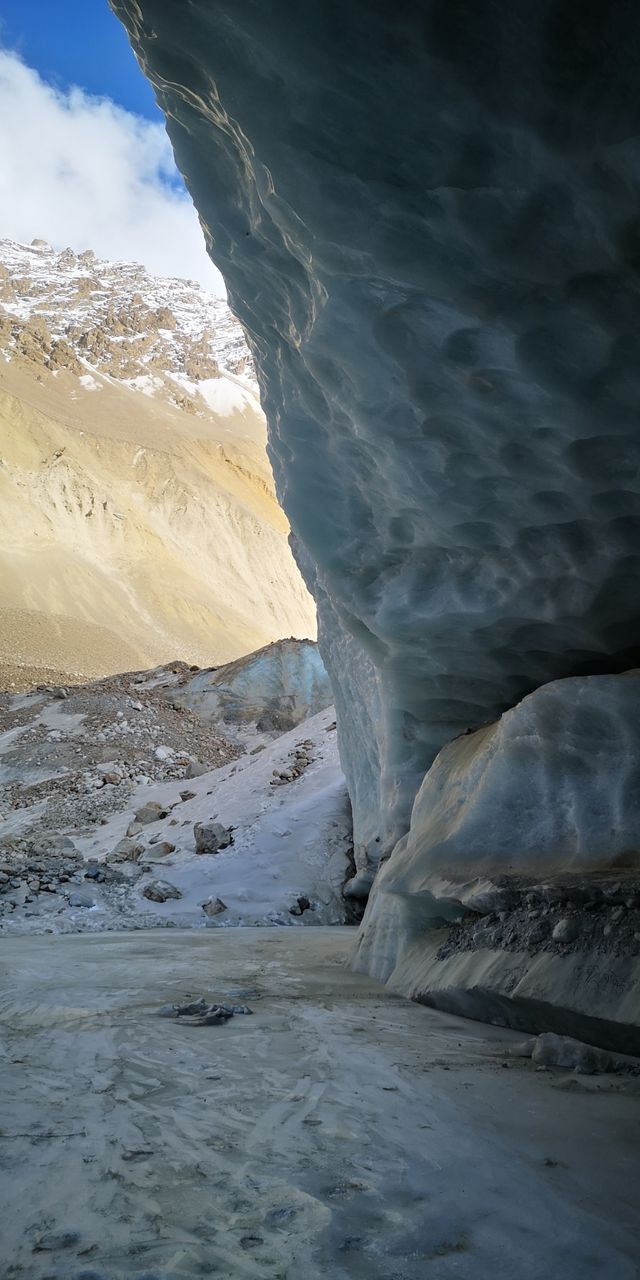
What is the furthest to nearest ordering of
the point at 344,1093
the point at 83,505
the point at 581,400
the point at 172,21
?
the point at 83,505 < the point at 581,400 < the point at 172,21 < the point at 344,1093

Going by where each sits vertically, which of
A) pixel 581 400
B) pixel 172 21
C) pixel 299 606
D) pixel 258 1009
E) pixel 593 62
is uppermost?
pixel 299 606

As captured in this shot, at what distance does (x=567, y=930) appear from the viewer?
2.61 metres

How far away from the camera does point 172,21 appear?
230cm

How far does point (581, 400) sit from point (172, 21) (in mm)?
1625

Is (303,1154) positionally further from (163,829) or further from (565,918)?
(163,829)

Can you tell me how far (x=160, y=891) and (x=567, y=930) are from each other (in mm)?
4564

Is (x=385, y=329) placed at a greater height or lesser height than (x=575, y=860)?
greater

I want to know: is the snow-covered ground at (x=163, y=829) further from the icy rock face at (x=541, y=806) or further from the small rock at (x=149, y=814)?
the icy rock face at (x=541, y=806)

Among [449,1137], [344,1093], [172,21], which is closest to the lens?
[449,1137]

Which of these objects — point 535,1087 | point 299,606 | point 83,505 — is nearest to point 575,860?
point 535,1087

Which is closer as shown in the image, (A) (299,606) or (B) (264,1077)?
(B) (264,1077)

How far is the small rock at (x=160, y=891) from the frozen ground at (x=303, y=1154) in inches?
151

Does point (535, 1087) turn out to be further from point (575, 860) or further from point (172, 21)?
point (172, 21)

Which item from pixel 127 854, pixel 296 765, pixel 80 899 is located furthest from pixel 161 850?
pixel 296 765
